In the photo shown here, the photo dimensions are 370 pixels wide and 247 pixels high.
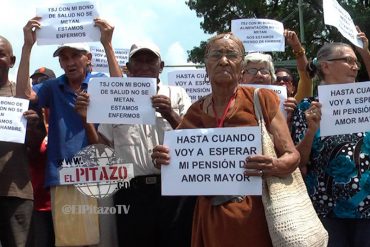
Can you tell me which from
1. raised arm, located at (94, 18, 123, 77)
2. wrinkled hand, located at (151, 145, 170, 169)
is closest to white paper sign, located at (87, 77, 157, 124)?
raised arm, located at (94, 18, 123, 77)

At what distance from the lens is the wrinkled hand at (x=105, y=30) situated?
182 inches

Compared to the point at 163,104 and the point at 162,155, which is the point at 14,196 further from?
the point at 162,155

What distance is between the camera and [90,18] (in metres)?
4.70

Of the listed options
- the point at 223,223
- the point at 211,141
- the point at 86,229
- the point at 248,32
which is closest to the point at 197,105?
the point at 211,141

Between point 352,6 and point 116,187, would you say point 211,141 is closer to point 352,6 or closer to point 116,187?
point 116,187

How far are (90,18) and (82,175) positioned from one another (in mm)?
1177

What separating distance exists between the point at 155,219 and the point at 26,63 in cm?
151

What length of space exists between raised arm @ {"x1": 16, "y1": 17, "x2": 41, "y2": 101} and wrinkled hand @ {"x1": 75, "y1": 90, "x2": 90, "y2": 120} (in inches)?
20.0

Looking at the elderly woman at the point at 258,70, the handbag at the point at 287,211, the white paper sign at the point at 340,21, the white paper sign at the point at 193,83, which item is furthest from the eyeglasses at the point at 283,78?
the handbag at the point at 287,211

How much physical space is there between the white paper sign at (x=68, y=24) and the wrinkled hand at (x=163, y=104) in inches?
31.9

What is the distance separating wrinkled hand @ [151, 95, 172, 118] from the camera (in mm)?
4176

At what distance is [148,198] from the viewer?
429 centimetres

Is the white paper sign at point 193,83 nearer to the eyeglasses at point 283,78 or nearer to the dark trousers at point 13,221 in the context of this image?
the eyeglasses at point 283,78

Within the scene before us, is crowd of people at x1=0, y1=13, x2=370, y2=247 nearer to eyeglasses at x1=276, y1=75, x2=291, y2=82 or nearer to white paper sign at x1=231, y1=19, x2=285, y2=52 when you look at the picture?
eyeglasses at x1=276, y1=75, x2=291, y2=82
